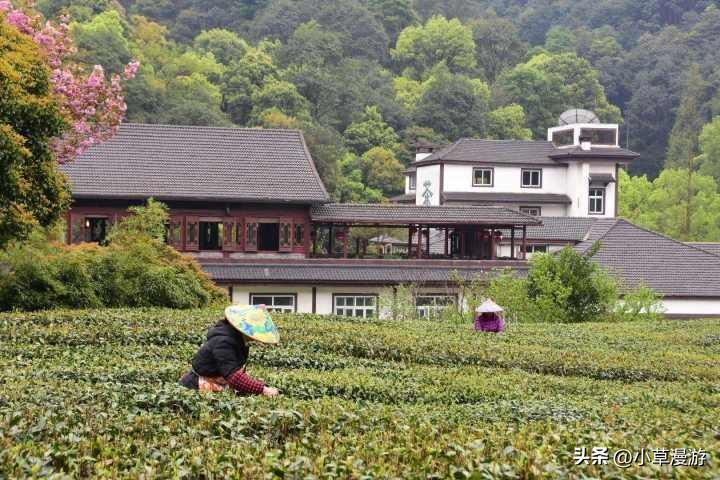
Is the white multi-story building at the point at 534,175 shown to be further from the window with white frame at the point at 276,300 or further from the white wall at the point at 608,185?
the window with white frame at the point at 276,300

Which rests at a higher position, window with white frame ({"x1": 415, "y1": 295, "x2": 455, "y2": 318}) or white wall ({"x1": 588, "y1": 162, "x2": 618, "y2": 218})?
white wall ({"x1": 588, "y1": 162, "x2": 618, "y2": 218})

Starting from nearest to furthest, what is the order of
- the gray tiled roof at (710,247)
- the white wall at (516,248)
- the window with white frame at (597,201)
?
the gray tiled roof at (710,247), the white wall at (516,248), the window with white frame at (597,201)

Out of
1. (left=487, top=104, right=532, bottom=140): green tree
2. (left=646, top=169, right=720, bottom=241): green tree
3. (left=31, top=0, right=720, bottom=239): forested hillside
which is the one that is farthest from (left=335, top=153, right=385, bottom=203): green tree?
(left=646, top=169, right=720, bottom=241): green tree

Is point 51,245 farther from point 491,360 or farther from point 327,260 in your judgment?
point 327,260

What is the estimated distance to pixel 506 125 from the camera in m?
80.5

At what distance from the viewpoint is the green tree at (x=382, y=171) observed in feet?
218

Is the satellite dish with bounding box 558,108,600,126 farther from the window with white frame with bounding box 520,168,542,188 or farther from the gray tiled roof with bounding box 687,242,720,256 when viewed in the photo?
the gray tiled roof with bounding box 687,242,720,256

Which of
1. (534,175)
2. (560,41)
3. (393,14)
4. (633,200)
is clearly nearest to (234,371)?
(534,175)

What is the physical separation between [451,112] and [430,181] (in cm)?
1872

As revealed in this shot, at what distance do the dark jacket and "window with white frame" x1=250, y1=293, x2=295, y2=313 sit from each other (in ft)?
84.0

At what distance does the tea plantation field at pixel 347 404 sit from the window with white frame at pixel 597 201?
133 feet

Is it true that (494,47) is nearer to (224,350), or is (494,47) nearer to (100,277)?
(100,277)

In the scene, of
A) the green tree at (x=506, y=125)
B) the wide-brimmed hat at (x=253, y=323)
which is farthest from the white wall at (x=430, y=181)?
the wide-brimmed hat at (x=253, y=323)

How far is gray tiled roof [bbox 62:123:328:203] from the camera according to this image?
115ft
